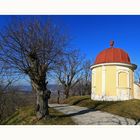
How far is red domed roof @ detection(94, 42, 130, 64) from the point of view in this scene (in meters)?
21.4

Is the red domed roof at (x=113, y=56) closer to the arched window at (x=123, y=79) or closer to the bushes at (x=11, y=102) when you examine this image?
the arched window at (x=123, y=79)

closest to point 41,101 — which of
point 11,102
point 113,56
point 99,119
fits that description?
point 99,119

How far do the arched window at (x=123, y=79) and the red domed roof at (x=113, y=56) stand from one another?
1.10 meters

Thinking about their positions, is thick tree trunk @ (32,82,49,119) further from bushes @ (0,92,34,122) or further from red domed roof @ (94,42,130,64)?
bushes @ (0,92,34,122)

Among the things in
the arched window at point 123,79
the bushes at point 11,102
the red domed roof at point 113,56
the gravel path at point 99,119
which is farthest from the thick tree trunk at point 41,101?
the bushes at point 11,102

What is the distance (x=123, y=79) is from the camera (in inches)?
830

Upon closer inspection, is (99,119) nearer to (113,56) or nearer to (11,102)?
(113,56)

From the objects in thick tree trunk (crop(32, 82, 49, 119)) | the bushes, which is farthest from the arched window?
the bushes

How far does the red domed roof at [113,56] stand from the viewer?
2136 centimetres

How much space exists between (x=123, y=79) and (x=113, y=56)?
7.20ft
